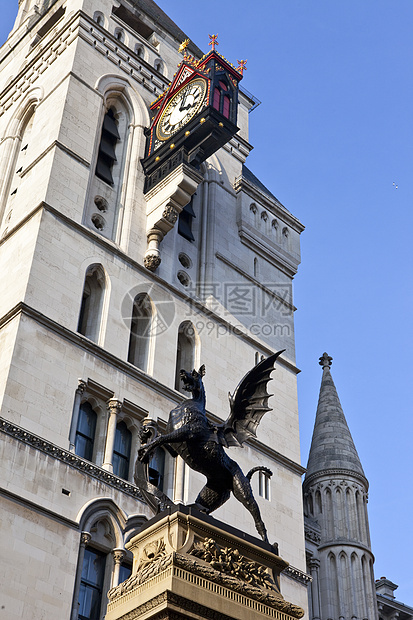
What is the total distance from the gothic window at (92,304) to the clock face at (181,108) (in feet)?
19.0

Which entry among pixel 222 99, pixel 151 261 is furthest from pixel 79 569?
pixel 222 99

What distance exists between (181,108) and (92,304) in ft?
24.7

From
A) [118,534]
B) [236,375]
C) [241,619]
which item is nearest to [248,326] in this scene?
[236,375]

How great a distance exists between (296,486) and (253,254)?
8673mm

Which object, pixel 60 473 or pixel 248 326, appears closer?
pixel 60 473

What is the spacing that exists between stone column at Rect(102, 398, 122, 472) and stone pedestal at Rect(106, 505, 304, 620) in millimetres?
10647

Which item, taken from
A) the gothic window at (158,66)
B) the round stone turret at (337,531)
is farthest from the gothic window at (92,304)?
the gothic window at (158,66)

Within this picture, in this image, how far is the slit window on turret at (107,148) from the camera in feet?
94.3

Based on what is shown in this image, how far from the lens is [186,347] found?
91.4 feet

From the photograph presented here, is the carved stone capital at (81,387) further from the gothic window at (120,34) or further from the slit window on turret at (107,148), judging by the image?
the gothic window at (120,34)

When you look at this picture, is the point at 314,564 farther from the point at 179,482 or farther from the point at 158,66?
the point at 158,66

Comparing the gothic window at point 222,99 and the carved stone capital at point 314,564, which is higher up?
the gothic window at point 222,99

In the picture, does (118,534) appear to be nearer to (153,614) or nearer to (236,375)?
(236,375)

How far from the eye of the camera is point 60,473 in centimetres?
2127
